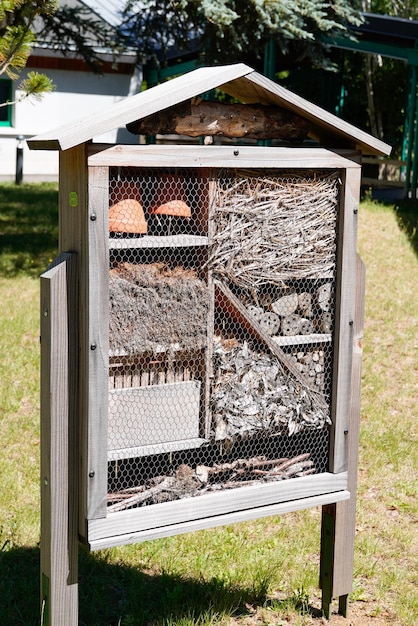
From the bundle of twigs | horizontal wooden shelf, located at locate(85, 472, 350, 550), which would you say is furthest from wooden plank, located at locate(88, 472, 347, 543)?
the bundle of twigs

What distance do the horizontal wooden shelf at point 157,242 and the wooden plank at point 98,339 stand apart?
85 millimetres

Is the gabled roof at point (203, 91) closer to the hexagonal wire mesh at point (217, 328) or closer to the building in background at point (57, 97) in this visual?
the hexagonal wire mesh at point (217, 328)

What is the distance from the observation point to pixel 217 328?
10.9 ft

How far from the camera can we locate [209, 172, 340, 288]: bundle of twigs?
3.24 meters

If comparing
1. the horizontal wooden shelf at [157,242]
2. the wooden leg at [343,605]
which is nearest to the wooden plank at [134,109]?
the horizontal wooden shelf at [157,242]

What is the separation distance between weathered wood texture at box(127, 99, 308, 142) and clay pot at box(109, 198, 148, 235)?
346 mm

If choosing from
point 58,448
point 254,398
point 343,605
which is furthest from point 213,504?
point 343,605

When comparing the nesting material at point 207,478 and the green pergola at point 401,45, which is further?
the green pergola at point 401,45

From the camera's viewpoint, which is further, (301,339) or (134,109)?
(301,339)

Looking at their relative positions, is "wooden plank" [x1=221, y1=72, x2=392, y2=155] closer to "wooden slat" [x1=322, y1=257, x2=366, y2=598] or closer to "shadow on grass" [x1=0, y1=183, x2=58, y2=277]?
"wooden slat" [x1=322, y1=257, x2=366, y2=598]

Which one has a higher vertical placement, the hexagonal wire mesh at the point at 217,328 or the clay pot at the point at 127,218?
the clay pot at the point at 127,218

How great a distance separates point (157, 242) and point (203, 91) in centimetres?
53

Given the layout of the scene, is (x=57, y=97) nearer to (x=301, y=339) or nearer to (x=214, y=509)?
(x=301, y=339)

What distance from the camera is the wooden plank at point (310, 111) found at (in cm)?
327
